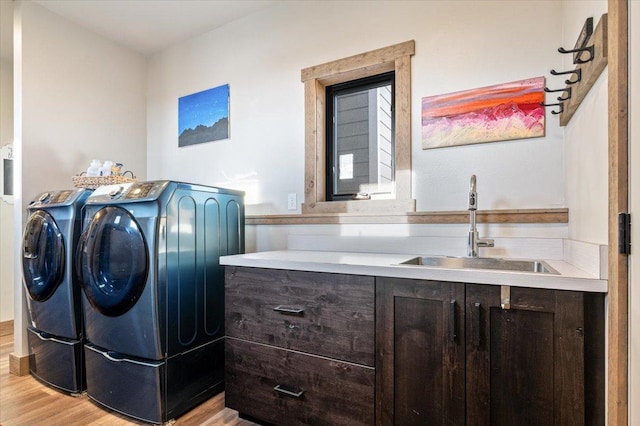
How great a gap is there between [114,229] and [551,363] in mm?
2026

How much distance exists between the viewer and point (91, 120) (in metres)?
2.78

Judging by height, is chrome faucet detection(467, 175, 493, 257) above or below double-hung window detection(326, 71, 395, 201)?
below

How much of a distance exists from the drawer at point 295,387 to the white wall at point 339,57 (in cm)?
97

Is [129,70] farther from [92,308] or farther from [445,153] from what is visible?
[445,153]

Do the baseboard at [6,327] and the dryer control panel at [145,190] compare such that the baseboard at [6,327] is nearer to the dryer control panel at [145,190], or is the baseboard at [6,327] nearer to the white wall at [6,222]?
the white wall at [6,222]

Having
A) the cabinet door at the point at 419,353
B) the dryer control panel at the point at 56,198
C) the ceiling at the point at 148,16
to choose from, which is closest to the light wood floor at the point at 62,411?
the cabinet door at the point at 419,353

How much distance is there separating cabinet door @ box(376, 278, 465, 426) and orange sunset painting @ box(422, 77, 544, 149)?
3.17 feet

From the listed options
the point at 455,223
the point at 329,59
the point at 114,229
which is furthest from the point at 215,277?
the point at 329,59

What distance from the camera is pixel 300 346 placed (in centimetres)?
154

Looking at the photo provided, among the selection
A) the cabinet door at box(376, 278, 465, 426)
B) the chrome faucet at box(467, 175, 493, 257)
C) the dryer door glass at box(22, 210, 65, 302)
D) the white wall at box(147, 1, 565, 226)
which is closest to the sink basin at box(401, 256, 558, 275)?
the chrome faucet at box(467, 175, 493, 257)

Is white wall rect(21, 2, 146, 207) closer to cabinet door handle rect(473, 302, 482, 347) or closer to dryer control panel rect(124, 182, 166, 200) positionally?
dryer control panel rect(124, 182, 166, 200)

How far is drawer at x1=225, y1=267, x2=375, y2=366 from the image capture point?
1.40m

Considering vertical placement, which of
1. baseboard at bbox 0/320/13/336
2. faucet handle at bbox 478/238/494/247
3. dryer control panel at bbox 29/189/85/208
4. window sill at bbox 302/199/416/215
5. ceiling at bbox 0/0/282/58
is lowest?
baseboard at bbox 0/320/13/336

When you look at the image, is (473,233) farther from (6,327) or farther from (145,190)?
(6,327)
